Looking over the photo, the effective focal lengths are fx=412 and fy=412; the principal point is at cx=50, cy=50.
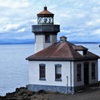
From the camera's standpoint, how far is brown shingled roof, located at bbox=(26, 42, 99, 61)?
29875mm

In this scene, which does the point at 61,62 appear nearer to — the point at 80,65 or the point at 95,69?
the point at 80,65

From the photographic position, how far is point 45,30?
3288 cm

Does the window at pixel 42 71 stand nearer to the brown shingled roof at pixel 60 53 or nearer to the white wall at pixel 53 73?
the white wall at pixel 53 73

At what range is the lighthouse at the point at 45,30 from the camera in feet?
108

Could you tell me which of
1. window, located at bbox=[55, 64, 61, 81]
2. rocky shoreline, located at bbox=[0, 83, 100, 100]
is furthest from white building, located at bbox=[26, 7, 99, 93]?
rocky shoreline, located at bbox=[0, 83, 100, 100]

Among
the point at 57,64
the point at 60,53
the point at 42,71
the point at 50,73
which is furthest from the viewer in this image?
the point at 42,71

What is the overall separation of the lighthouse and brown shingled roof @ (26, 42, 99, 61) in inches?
40.0

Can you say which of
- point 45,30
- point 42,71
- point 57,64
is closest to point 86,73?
point 57,64

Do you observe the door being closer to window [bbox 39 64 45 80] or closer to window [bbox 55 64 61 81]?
window [bbox 55 64 61 81]

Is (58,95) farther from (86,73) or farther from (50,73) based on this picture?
(86,73)

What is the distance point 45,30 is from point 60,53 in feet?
10.4

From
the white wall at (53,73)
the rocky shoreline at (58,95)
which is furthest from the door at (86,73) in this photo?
the rocky shoreline at (58,95)

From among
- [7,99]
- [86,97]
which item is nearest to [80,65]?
[86,97]

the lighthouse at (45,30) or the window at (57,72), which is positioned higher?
the lighthouse at (45,30)
